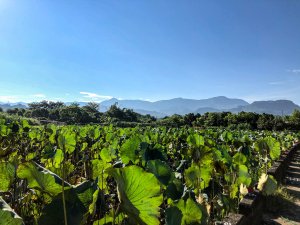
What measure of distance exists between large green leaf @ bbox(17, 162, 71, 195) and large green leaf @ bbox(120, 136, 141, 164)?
168 centimetres

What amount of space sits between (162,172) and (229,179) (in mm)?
2077

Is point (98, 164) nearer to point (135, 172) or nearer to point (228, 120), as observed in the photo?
point (135, 172)

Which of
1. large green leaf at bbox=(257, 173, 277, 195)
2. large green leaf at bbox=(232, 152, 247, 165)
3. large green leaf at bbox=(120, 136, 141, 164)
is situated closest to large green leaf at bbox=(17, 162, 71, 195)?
large green leaf at bbox=(120, 136, 141, 164)

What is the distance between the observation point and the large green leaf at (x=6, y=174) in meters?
1.64

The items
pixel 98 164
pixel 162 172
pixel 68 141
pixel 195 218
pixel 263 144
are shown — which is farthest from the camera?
pixel 263 144

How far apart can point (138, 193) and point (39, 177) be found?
0.38m

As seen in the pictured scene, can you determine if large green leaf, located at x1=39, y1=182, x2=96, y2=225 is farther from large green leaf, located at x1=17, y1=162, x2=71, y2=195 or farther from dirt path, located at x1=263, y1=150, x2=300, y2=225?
dirt path, located at x1=263, y1=150, x2=300, y2=225

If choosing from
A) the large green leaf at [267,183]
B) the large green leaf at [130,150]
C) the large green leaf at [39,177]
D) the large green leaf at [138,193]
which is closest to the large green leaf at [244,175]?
the large green leaf at [267,183]

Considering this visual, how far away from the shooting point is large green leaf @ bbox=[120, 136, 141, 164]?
117 inches

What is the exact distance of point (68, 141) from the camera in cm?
438

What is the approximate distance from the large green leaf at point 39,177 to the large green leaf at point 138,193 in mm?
295

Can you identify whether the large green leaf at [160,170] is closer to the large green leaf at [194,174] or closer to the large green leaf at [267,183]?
the large green leaf at [194,174]

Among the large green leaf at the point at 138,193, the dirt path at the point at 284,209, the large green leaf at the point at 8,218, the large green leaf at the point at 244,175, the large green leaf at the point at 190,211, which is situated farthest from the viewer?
the dirt path at the point at 284,209

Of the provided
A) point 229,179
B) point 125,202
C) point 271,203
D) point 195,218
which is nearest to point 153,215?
point 125,202
